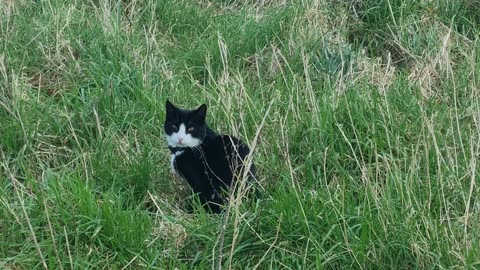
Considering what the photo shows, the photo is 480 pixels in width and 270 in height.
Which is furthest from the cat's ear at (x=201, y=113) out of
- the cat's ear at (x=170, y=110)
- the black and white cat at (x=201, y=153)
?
the cat's ear at (x=170, y=110)

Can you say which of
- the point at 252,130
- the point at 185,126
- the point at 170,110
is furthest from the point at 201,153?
the point at 252,130

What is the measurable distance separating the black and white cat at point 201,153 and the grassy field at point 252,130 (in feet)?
0.44

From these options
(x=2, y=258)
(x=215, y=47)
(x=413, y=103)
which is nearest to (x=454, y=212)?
(x=413, y=103)

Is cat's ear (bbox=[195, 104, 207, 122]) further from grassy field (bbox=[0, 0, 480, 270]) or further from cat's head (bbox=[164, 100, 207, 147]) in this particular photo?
grassy field (bbox=[0, 0, 480, 270])

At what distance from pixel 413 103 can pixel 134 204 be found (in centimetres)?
170

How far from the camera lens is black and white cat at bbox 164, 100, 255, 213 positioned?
3961mm

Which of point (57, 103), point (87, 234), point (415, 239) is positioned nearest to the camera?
point (415, 239)

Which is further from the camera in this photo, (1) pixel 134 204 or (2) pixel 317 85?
(2) pixel 317 85

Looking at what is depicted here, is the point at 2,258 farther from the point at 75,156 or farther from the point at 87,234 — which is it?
the point at 75,156

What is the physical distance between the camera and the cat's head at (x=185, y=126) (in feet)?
13.5

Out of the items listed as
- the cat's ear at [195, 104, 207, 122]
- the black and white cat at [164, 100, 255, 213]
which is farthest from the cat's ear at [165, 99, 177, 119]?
the cat's ear at [195, 104, 207, 122]

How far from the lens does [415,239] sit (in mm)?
3133

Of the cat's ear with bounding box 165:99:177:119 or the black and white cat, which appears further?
the cat's ear with bounding box 165:99:177:119

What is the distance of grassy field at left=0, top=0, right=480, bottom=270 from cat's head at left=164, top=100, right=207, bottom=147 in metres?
0.16
